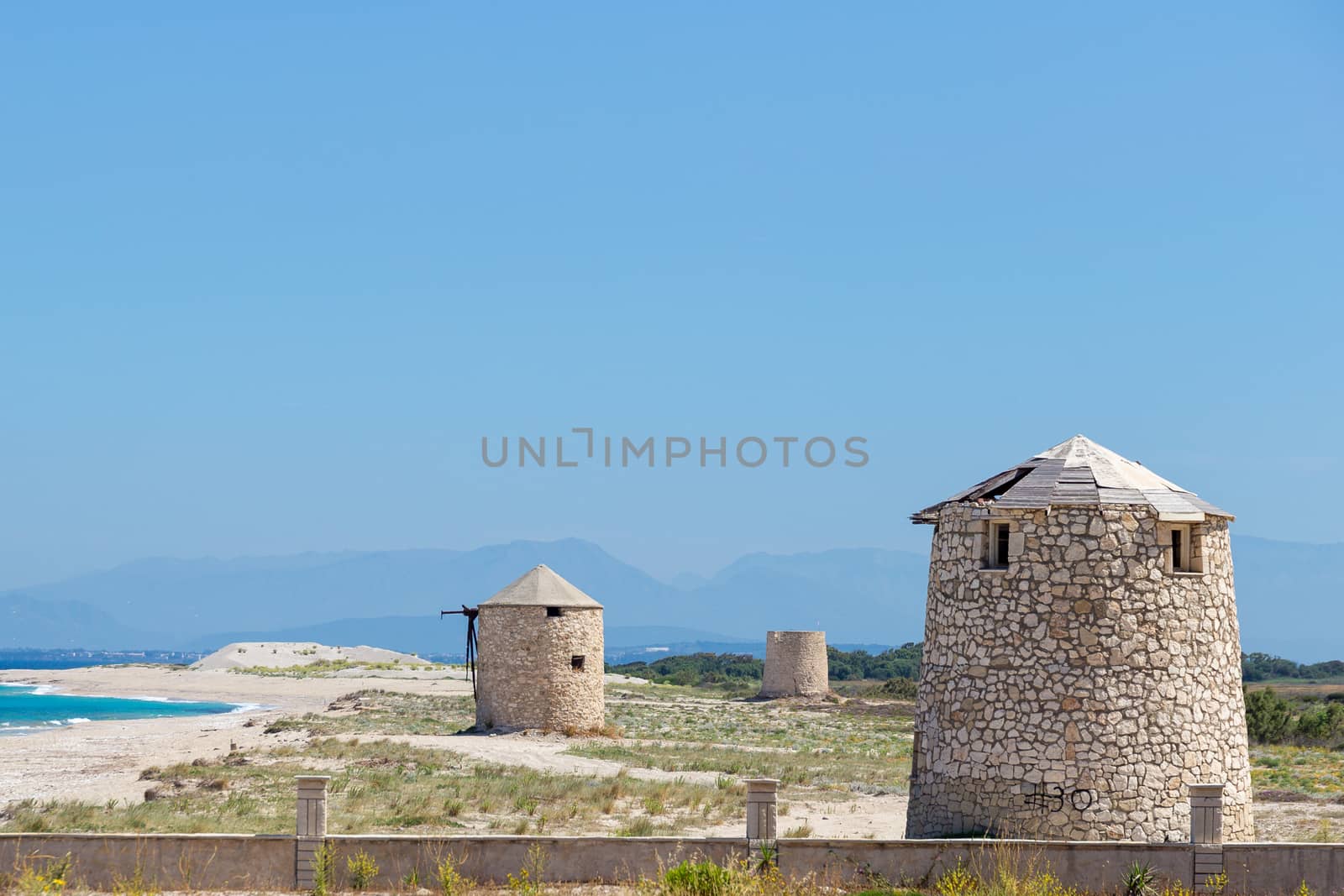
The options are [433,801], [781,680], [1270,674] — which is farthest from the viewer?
[1270,674]

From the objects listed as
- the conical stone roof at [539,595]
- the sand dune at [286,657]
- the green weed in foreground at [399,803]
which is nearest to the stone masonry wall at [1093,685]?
the green weed in foreground at [399,803]

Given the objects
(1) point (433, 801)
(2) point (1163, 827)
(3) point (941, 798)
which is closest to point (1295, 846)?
(2) point (1163, 827)

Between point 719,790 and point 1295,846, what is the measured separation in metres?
9.89

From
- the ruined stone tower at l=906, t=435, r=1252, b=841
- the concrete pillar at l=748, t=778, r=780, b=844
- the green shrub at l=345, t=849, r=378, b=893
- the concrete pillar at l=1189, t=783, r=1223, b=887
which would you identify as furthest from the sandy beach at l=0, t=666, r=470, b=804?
the concrete pillar at l=1189, t=783, r=1223, b=887

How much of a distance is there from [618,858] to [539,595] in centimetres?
1613

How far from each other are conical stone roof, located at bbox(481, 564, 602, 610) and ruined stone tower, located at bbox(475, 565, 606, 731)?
2 centimetres

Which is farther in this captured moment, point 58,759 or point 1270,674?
point 1270,674

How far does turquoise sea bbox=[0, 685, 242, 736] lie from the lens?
47969mm

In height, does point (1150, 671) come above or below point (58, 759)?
above

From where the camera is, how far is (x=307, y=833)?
13.0 m

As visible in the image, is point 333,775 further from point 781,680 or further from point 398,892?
point 781,680

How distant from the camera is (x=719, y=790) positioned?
21.0m

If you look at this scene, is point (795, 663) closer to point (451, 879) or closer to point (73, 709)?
point (73, 709)

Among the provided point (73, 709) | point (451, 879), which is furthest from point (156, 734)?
point (451, 879)
